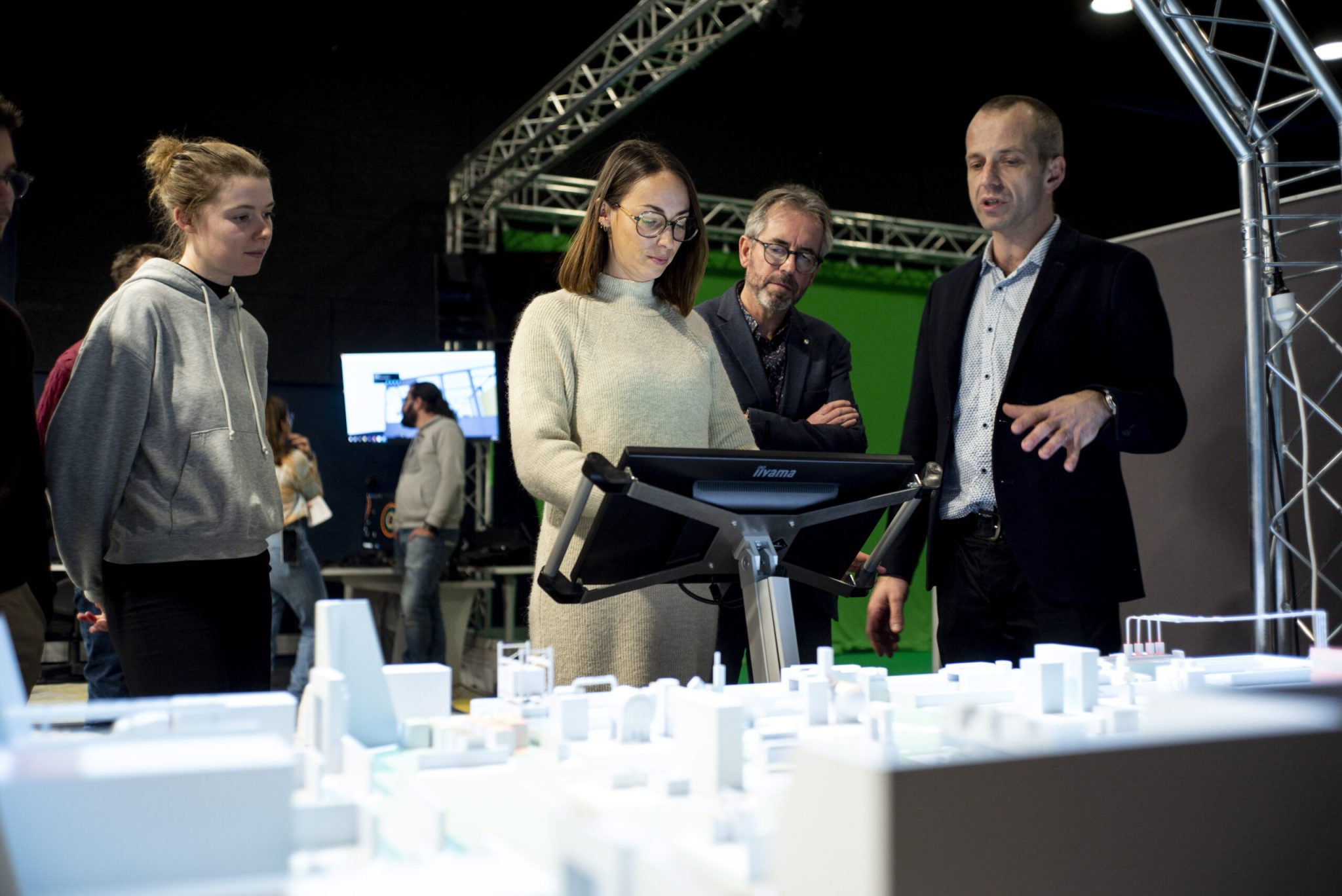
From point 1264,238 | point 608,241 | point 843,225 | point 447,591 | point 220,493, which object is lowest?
point 447,591

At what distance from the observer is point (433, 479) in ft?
19.8

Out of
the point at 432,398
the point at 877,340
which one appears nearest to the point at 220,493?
the point at 432,398

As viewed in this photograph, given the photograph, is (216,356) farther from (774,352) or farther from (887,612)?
(887,612)

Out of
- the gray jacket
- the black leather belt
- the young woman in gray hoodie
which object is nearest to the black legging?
the young woman in gray hoodie

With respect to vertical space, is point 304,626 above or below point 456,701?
above

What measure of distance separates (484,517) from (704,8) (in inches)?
131

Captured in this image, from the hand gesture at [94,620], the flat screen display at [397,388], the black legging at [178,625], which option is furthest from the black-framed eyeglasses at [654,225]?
the flat screen display at [397,388]

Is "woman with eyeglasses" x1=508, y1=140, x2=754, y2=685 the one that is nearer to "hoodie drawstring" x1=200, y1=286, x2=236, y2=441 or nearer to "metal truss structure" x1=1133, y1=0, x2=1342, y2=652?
"hoodie drawstring" x1=200, y1=286, x2=236, y2=441

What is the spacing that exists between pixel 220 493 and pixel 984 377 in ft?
4.54

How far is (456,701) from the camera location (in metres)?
6.01

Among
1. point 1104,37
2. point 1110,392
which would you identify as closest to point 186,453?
point 1110,392

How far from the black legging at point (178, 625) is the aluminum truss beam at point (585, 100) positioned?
4635 millimetres

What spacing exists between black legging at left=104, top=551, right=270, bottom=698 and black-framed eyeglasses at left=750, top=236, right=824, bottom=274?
1248mm

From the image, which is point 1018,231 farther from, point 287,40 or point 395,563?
point 287,40
